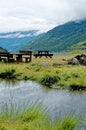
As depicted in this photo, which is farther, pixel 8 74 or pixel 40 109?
pixel 8 74

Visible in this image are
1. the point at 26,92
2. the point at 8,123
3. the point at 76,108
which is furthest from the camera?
the point at 26,92

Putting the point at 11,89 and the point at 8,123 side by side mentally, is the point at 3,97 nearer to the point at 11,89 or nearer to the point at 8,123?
the point at 11,89

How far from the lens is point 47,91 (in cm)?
2633

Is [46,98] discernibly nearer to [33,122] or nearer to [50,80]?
[50,80]

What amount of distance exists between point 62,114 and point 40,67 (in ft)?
68.9

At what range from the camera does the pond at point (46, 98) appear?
18.8 metres

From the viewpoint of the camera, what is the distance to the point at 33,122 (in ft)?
→ 48.0

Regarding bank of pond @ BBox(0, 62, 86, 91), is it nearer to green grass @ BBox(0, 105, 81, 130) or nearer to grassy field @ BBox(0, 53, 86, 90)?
grassy field @ BBox(0, 53, 86, 90)

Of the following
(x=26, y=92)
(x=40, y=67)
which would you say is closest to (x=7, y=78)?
(x=40, y=67)

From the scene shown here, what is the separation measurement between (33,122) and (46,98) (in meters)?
8.63

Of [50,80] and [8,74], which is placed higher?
[8,74]

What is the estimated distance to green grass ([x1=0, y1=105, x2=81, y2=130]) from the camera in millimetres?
13633

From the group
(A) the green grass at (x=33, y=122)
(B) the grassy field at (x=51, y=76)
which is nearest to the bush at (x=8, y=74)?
(B) the grassy field at (x=51, y=76)

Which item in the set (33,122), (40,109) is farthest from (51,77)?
(33,122)
